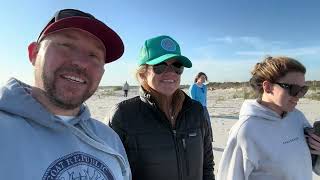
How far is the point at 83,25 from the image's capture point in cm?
206

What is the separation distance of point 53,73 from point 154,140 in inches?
43.3

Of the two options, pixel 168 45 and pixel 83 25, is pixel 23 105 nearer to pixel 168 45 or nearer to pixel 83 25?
pixel 83 25

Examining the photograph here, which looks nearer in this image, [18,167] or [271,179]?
[18,167]

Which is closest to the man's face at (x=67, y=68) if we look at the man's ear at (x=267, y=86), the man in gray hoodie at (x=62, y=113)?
the man in gray hoodie at (x=62, y=113)

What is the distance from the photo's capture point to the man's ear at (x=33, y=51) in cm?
204

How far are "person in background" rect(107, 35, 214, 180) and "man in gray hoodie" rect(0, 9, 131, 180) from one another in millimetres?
568

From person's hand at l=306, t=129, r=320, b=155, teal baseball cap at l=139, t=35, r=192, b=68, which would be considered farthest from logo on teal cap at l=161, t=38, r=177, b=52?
person's hand at l=306, t=129, r=320, b=155

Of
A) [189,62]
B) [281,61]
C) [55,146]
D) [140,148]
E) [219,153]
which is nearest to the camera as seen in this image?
[55,146]

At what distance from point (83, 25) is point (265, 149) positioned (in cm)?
182

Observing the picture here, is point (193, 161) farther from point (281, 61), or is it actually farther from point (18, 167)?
point (18, 167)

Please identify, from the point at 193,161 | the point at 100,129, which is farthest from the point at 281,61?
the point at 100,129

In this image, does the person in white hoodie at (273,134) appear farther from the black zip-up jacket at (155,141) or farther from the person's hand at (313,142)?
the black zip-up jacket at (155,141)

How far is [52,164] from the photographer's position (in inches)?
65.7

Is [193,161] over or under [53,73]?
under
